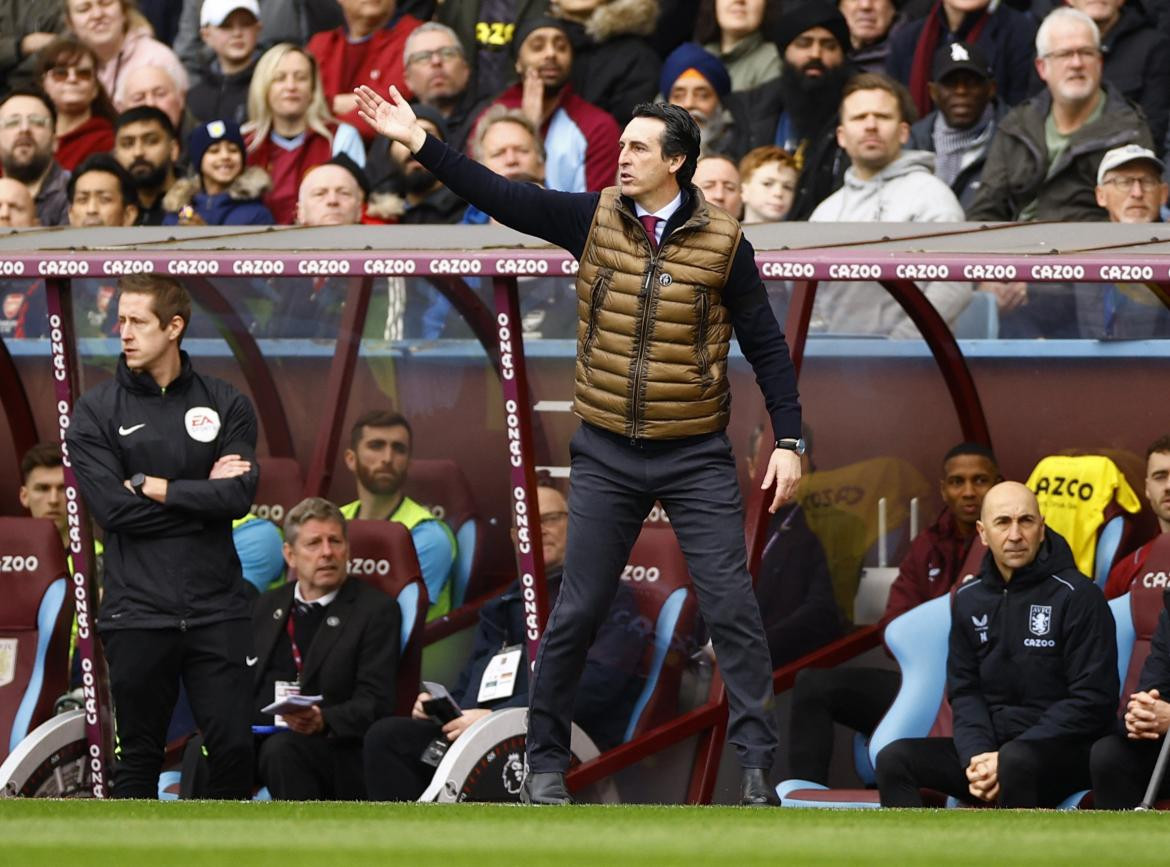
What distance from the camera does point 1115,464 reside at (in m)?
8.22

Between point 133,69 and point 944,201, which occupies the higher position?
point 133,69

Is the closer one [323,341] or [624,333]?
[624,333]

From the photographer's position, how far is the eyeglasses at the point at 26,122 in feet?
37.0

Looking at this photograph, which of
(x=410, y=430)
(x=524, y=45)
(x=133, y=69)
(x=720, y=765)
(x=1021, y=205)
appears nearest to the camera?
(x=720, y=765)

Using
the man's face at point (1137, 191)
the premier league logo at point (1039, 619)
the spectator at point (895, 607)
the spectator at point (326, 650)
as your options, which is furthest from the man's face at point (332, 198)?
the premier league logo at point (1039, 619)

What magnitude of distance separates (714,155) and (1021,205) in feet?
4.24

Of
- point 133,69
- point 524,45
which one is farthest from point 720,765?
point 133,69

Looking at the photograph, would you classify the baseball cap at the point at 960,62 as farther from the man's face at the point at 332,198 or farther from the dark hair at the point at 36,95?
the dark hair at the point at 36,95

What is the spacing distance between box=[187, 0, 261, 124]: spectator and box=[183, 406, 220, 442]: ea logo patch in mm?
4985

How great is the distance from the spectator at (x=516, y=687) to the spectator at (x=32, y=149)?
407 cm

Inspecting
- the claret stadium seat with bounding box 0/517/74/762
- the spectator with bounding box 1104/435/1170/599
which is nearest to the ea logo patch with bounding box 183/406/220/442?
the claret stadium seat with bounding box 0/517/74/762

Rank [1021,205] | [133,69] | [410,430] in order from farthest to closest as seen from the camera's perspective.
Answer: [133,69] < [1021,205] < [410,430]

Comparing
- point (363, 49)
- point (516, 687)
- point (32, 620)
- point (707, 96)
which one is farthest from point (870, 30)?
point (32, 620)

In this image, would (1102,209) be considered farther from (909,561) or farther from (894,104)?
(909,561)
